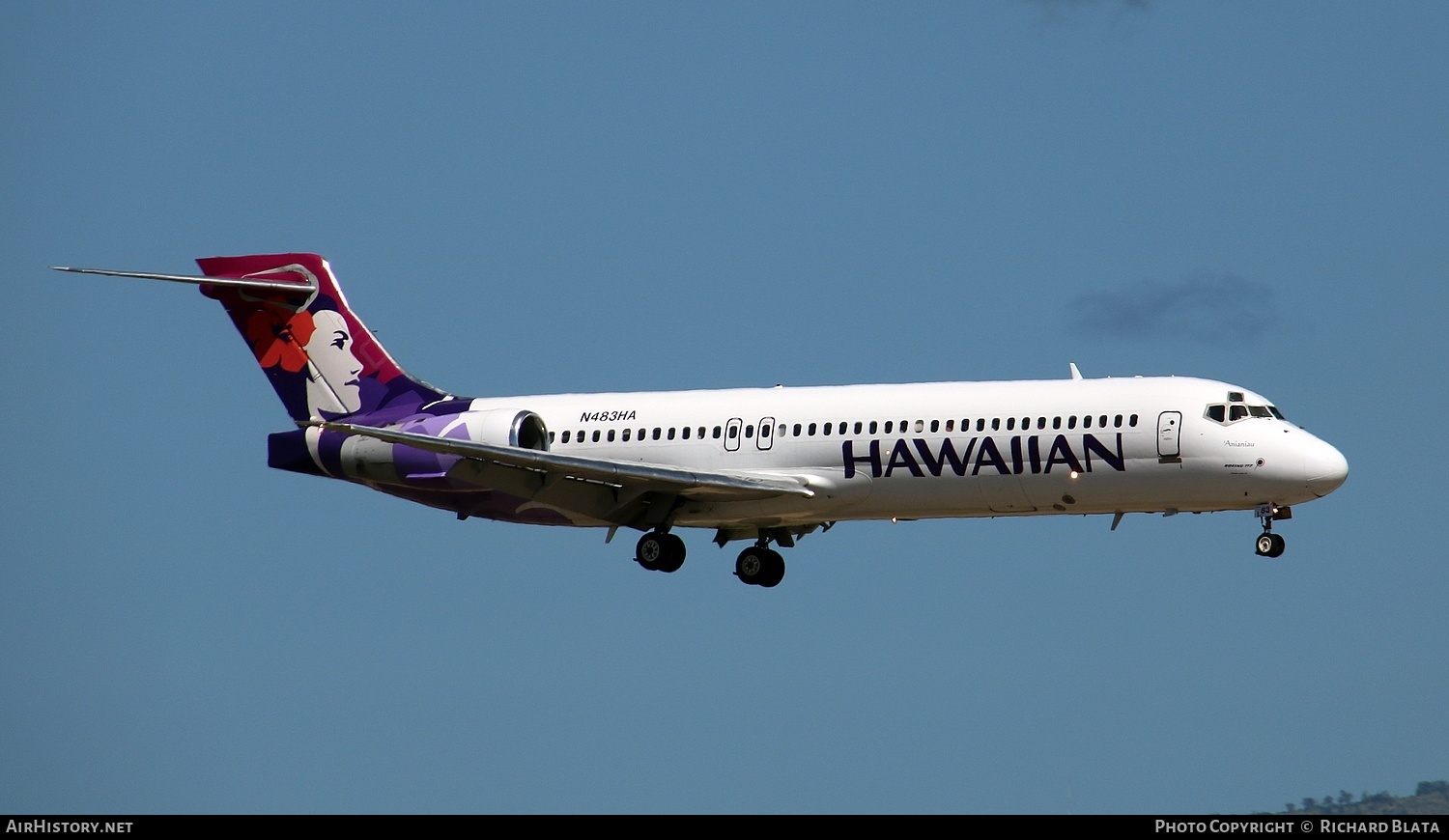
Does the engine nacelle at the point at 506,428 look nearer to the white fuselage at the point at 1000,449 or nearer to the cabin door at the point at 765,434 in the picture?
the white fuselage at the point at 1000,449

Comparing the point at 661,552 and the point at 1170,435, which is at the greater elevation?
the point at 1170,435

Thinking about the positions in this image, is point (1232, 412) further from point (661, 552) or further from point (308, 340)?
point (308, 340)

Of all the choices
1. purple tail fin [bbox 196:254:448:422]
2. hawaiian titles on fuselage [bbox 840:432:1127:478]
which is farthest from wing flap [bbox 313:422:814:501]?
purple tail fin [bbox 196:254:448:422]

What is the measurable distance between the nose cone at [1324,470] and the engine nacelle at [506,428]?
16.7 meters

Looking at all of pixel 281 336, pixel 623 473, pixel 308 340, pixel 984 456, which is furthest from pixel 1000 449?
pixel 281 336

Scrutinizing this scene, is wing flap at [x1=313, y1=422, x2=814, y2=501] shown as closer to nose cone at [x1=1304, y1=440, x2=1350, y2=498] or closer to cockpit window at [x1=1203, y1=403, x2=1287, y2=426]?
cockpit window at [x1=1203, y1=403, x2=1287, y2=426]

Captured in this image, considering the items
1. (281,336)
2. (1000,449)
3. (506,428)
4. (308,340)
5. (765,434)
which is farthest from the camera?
(281,336)

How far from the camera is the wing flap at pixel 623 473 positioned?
46.6 metres

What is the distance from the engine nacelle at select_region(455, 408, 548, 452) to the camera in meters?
49.0

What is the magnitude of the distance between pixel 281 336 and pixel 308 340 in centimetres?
70

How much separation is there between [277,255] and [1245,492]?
78.4ft

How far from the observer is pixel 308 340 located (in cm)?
5356
